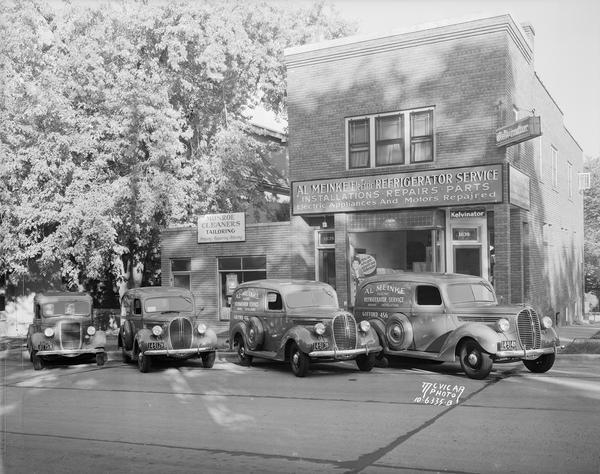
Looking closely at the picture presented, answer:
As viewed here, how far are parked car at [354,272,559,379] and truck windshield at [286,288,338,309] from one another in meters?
0.70

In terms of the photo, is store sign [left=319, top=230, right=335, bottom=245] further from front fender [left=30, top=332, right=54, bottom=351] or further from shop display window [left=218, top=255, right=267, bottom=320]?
front fender [left=30, top=332, right=54, bottom=351]

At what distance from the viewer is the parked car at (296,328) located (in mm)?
13727

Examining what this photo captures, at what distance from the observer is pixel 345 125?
21.4 metres

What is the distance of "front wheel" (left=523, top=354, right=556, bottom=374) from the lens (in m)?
13.2

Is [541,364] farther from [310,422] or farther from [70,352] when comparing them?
[70,352]

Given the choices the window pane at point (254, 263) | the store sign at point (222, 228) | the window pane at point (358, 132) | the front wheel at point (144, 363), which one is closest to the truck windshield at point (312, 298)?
the front wheel at point (144, 363)

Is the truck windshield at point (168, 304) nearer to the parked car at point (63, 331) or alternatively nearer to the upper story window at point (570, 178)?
the parked car at point (63, 331)

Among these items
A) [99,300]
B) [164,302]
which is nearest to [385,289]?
[164,302]

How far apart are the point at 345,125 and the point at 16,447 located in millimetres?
15183

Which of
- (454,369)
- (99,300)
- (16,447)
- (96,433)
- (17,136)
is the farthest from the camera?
(99,300)

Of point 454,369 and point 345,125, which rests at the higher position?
point 345,125

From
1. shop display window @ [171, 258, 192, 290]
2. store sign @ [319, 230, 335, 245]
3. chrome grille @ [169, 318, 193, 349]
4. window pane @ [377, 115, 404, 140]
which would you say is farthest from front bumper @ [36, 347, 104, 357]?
window pane @ [377, 115, 404, 140]

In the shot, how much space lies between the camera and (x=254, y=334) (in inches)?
606

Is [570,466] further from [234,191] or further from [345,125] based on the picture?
[234,191]
